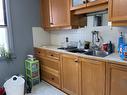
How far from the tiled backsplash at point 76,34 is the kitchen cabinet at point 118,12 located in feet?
1.13

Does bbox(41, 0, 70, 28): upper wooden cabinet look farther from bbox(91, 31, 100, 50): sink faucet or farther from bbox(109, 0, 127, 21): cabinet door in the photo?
bbox(109, 0, 127, 21): cabinet door

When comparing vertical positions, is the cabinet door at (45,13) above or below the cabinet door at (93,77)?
above

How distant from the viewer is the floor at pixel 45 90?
2.69 meters

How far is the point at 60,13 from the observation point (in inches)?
109

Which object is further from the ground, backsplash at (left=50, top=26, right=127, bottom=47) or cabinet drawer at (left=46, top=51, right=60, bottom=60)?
backsplash at (left=50, top=26, right=127, bottom=47)

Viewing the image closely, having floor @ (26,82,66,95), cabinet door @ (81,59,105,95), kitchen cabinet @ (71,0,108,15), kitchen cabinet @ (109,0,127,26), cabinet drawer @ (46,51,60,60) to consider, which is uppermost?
kitchen cabinet @ (71,0,108,15)

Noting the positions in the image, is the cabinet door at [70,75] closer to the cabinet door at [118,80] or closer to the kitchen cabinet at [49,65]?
the kitchen cabinet at [49,65]

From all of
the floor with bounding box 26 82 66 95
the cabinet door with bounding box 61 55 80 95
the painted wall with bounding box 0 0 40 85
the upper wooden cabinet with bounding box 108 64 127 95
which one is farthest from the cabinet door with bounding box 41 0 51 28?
the upper wooden cabinet with bounding box 108 64 127 95

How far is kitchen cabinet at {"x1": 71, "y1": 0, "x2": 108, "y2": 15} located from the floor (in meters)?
1.60

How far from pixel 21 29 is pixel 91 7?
5.72 feet

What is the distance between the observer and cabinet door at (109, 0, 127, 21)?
1697mm

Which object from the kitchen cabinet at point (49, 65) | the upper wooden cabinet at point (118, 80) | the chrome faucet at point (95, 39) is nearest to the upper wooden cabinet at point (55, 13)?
the chrome faucet at point (95, 39)

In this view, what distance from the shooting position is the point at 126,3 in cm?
166

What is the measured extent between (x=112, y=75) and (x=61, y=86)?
123 centimetres
